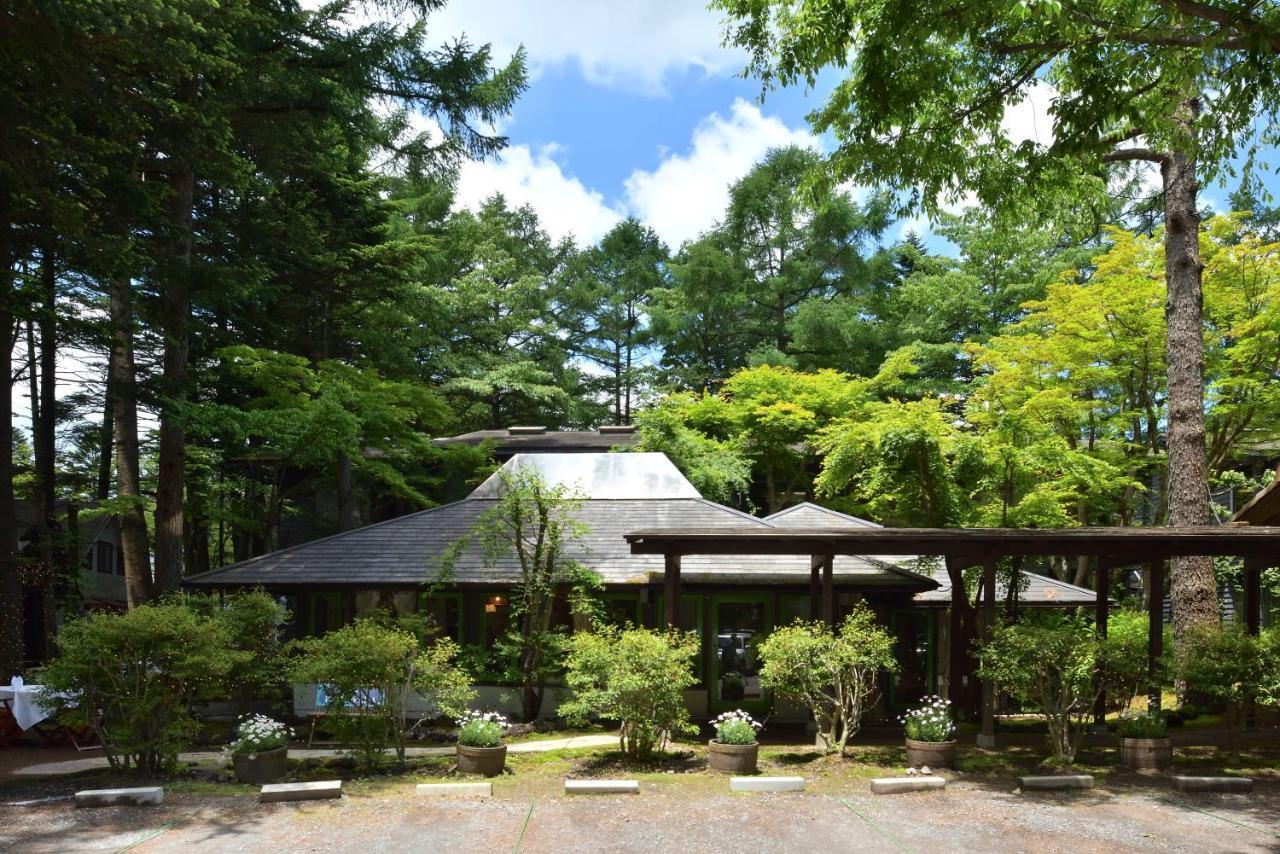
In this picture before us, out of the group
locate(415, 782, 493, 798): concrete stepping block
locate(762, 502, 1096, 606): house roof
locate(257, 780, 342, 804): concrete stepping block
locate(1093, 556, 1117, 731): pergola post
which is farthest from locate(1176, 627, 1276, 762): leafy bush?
locate(257, 780, 342, 804): concrete stepping block

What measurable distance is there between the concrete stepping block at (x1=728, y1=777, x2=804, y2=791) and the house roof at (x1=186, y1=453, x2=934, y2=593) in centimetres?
480

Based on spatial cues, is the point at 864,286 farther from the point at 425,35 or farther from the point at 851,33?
the point at 851,33

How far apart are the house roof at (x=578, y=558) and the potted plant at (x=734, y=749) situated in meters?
3.86

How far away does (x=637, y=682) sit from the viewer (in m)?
10.1

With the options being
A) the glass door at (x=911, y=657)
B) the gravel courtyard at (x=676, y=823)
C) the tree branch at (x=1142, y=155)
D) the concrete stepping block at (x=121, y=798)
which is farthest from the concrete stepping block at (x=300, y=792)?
the tree branch at (x=1142, y=155)

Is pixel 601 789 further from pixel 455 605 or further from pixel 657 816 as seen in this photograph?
pixel 455 605

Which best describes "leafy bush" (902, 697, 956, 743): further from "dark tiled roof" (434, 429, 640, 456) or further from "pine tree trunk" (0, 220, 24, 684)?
"dark tiled roof" (434, 429, 640, 456)

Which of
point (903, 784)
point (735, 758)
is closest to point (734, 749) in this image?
point (735, 758)

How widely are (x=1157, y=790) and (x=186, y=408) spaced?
14103 mm

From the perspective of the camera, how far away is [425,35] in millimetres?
15734

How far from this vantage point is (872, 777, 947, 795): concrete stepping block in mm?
9312

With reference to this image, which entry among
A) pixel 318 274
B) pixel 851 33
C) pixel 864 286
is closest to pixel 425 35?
pixel 318 274

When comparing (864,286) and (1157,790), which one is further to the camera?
(864,286)

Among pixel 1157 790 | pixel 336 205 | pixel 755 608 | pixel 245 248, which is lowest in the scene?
pixel 1157 790
